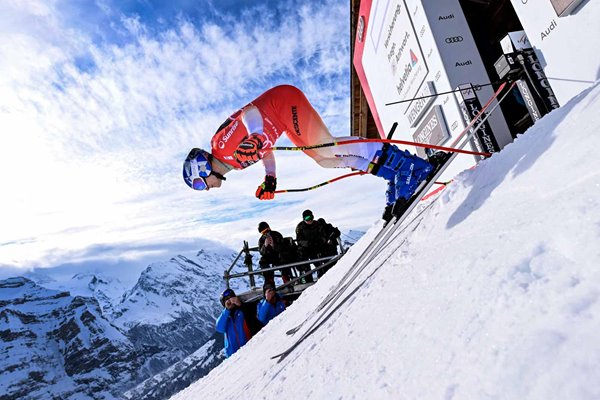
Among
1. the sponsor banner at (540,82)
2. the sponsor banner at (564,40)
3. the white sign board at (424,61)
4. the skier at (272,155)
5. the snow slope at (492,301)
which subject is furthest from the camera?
the white sign board at (424,61)

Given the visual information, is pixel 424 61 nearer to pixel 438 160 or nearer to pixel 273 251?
pixel 438 160

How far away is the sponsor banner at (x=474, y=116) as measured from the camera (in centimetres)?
463

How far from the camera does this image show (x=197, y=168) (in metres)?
3.65

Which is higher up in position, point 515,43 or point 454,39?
point 454,39

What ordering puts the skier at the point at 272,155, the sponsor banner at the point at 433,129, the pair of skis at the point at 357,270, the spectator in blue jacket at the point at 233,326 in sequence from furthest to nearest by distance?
the spectator in blue jacket at the point at 233,326 → the sponsor banner at the point at 433,129 → the skier at the point at 272,155 → the pair of skis at the point at 357,270

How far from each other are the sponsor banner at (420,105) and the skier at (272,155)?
87.7 inches

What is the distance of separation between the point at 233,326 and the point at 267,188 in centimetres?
348

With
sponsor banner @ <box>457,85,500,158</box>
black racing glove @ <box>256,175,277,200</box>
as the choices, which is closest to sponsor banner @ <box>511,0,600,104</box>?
sponsor banner @ <box>457,85,500,158</box>

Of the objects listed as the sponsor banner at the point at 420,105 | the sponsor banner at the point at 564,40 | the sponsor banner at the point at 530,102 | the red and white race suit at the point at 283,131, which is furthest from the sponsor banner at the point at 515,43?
the red and white race suit at the point at 283,131

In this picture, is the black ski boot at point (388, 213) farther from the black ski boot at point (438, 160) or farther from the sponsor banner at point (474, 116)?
the sponsor banner at point (474, 116)

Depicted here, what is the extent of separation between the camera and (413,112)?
6453mm

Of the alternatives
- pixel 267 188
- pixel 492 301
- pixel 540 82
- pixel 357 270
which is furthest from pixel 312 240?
pixel 492 301

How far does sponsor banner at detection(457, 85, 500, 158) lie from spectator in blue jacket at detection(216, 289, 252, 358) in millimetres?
4442

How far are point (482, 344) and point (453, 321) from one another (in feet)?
0.60
